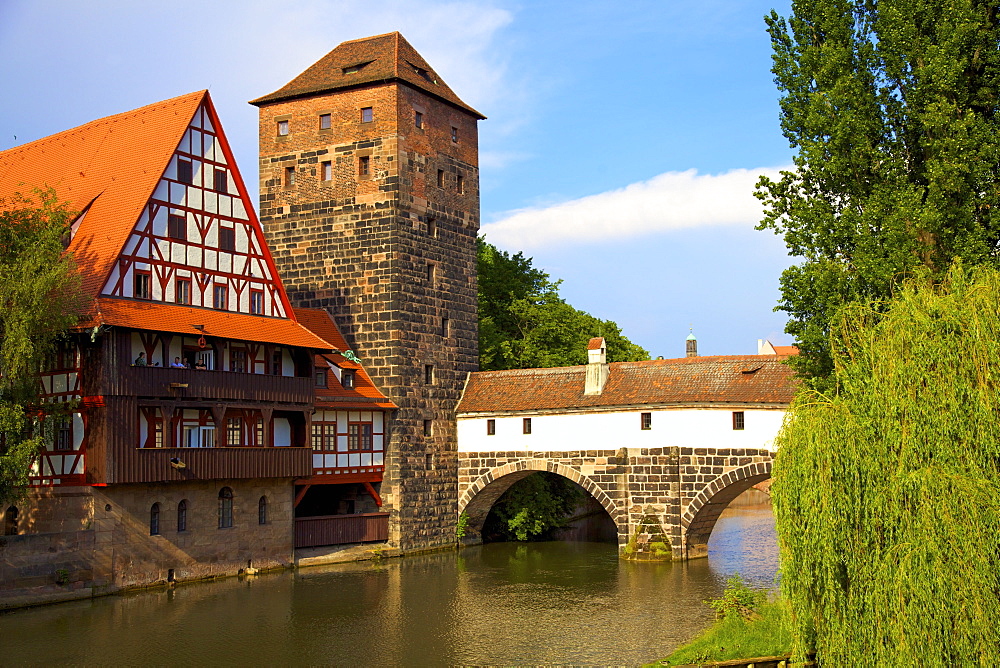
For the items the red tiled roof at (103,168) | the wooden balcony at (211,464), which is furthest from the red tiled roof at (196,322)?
the wooden balcony at (211,464)

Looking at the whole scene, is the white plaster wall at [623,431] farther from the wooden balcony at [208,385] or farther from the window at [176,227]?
the window at [176,227]

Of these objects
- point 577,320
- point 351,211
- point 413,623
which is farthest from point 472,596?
point 577,320

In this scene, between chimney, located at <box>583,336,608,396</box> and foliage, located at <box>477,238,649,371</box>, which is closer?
chimney, located at <box>583,336,608,396</box>

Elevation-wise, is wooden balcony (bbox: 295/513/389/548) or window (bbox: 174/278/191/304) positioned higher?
window (bbox: 174/278/191/304)

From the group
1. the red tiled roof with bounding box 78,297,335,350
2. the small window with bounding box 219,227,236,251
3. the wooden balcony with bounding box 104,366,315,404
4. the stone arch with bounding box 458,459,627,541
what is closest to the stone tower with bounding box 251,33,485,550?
the stone arch with bounding box 458,459,627,541

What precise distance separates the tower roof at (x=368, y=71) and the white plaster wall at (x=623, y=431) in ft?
39.4

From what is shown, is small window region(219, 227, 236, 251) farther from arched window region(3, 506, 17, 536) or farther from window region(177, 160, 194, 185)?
arched window region(3, 506, 17, 536)

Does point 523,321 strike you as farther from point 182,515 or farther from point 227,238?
point 182,515

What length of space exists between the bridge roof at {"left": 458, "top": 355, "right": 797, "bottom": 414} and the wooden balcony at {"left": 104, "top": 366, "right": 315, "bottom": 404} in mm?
7717

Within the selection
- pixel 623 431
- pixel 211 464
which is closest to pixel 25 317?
pixel 211 464

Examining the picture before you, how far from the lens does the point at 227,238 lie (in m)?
30.8

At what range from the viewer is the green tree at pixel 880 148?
21438mm

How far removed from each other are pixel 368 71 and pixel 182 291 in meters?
12.0

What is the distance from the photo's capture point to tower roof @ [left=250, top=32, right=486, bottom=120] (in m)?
36.9
